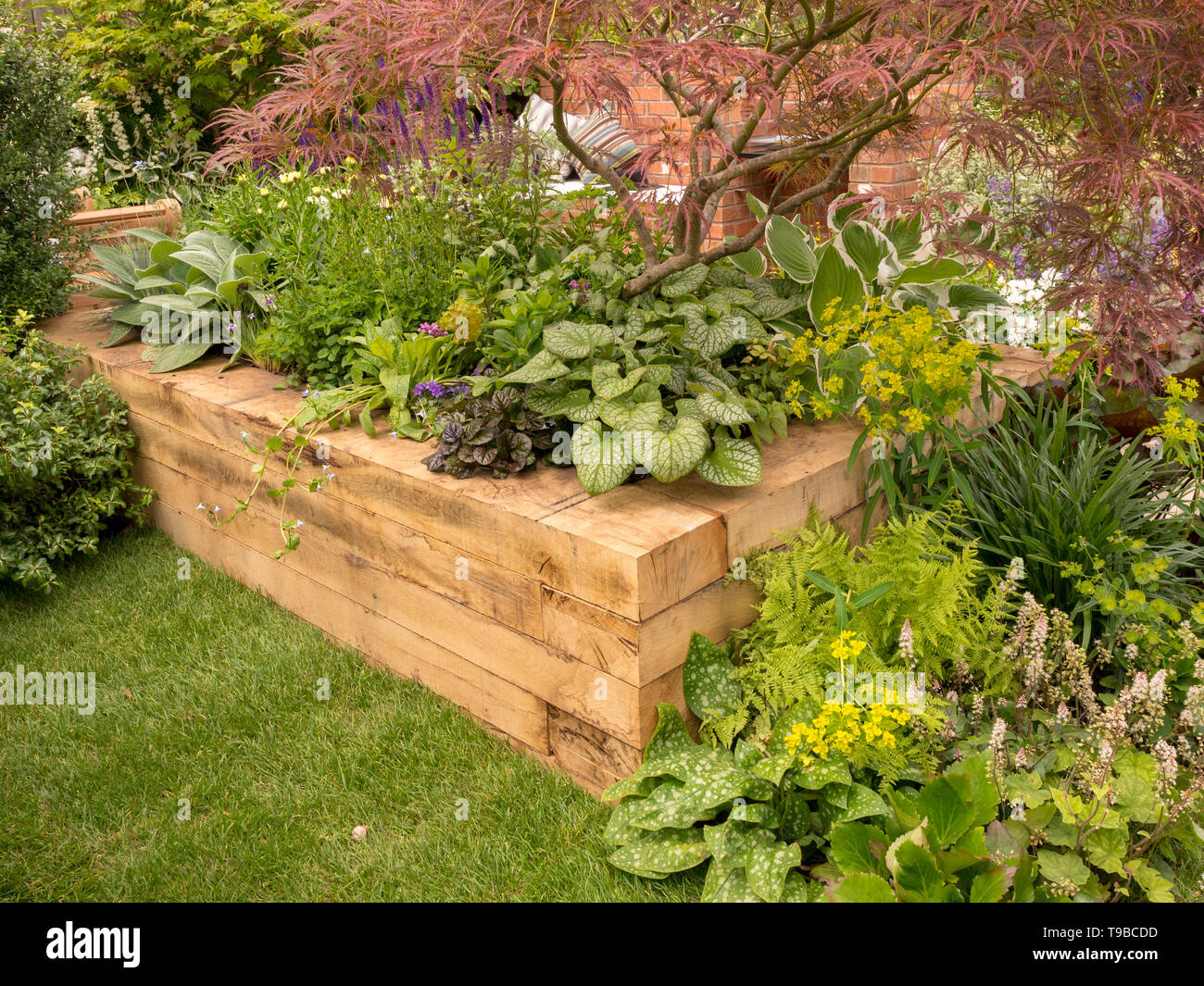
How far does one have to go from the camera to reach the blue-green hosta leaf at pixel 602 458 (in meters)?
2.07

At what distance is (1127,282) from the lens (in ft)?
7.34

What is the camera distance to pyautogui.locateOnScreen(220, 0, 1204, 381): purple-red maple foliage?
1888 millimetres

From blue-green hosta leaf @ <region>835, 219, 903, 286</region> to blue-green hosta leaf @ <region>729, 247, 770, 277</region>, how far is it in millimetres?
241

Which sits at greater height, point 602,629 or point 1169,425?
point 1169,425

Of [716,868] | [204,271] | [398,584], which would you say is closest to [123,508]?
[204,271]

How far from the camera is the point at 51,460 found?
304 centimetres

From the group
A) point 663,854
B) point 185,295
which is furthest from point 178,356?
point 663,854

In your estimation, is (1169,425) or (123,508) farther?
(123,508)

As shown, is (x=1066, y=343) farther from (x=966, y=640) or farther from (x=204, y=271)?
(x=204, y=271)

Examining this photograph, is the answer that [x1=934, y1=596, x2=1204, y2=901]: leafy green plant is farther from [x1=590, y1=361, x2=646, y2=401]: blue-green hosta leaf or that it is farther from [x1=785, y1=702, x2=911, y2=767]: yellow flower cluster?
[x1=590, y1=361, x2=646, y2=401]: blue-green hosta leaf

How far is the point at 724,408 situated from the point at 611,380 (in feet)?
0.86

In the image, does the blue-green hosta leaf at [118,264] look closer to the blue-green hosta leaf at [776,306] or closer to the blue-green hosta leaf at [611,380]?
the blue-green hosta leaf at [611,380]

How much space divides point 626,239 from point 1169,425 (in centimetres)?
154
